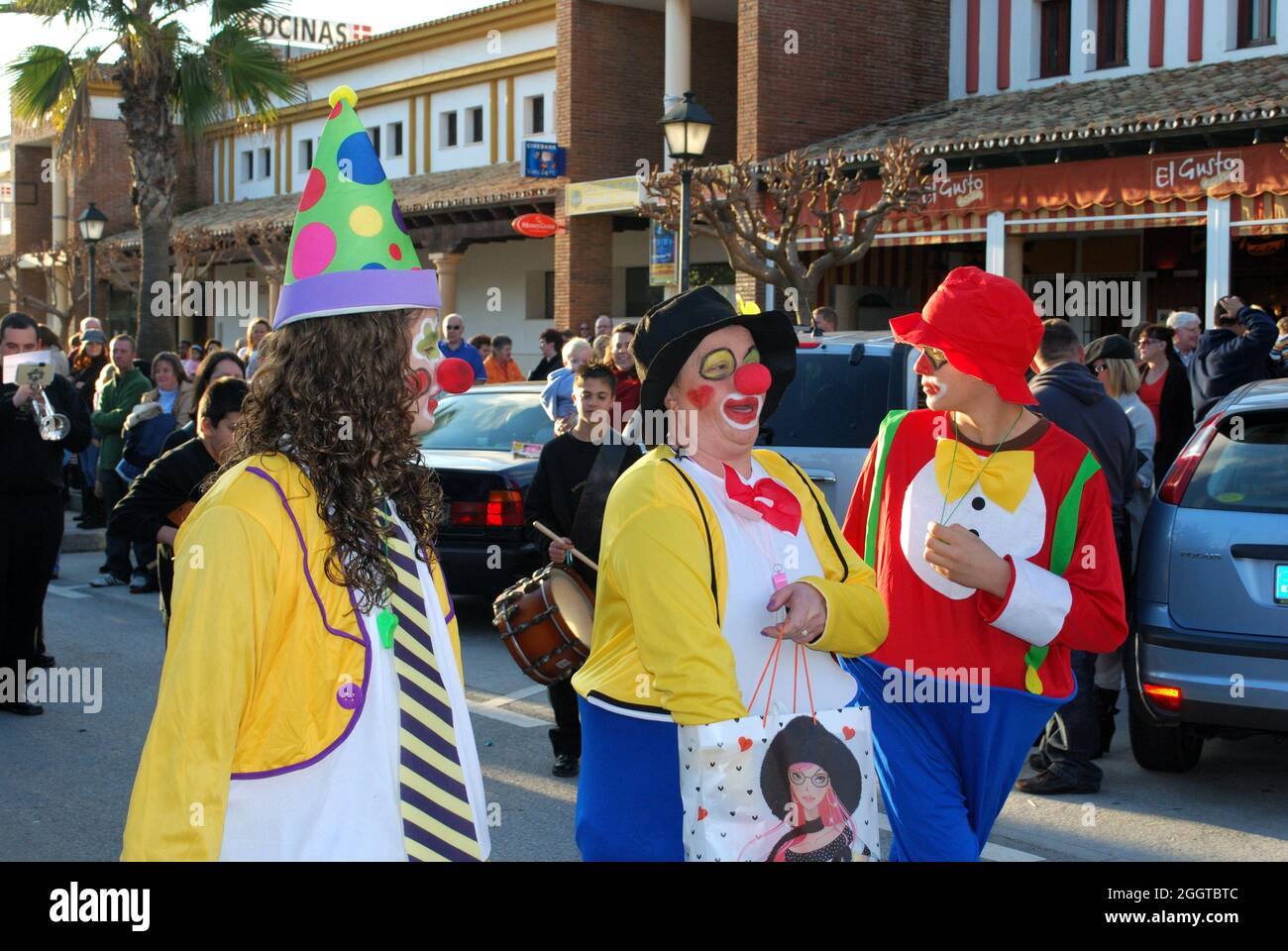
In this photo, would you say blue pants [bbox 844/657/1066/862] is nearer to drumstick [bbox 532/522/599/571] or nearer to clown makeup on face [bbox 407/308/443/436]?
clown makeup on face [bbox 407/308/443/436]

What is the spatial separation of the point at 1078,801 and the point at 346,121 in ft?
15.2

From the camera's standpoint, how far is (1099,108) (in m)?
18.7

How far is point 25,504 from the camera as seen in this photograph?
24.1ft

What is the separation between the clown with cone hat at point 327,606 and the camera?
6.55 feet

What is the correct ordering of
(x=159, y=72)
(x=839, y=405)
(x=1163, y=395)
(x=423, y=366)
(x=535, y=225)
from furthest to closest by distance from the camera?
1. (x=535, y=225)
2. (x=159, y=72)
3. (x=1163, y=395)
4. (x=839, y=405)
5. (x=423, y=366)

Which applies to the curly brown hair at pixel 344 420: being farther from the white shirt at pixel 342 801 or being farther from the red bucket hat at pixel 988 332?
the red bucket hat at pixel 988 332

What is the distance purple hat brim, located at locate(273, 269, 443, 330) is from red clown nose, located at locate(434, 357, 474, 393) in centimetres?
16

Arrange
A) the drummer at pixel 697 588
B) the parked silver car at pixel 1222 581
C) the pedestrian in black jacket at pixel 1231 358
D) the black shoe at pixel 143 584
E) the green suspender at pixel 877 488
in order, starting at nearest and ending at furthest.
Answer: the drummer at pixel 697 588 → the green suspender at pixel 877 488 → the parked silver car at pixel 1222 581 → the pedestrian in black jacket at pixel 1231 358 → the black shoe at pixel 143 584

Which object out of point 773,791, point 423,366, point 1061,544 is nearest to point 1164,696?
point 1061,544

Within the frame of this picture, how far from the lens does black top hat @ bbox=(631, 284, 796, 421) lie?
3.00 meters

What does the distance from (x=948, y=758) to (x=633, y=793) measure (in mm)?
978

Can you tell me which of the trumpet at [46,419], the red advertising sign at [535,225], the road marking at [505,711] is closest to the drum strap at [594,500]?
the road marking at [505,711]

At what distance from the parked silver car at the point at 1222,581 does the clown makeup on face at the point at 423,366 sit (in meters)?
4.09

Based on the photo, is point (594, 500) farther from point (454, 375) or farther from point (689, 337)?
point (454, 375)
